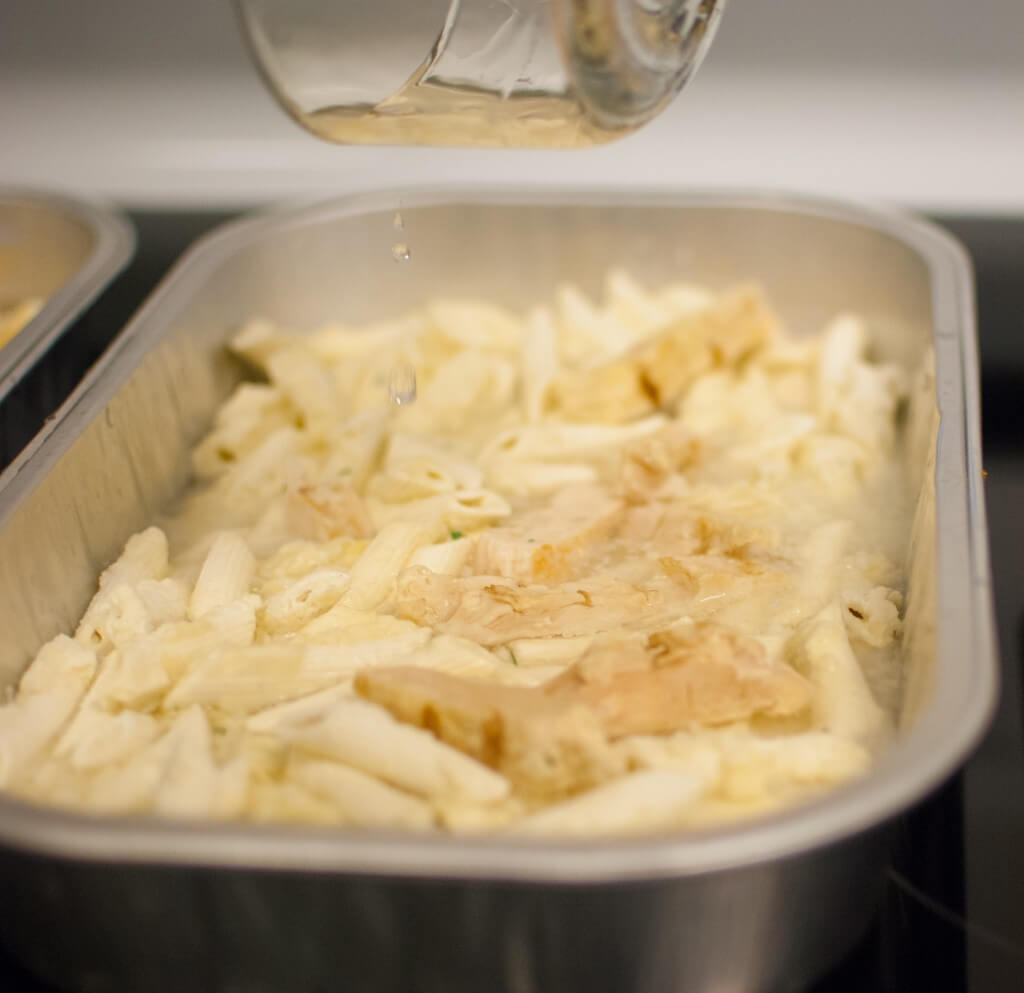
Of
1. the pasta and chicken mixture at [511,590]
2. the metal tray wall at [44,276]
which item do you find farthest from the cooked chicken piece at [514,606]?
the metal tray wall at [44,276]

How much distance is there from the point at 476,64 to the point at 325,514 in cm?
43

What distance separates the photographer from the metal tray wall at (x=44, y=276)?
1215 mm

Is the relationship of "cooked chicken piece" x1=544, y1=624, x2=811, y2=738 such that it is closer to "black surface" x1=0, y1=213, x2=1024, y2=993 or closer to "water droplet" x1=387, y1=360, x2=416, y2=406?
"black surface" x1=0, y1=213, x2=1024, y2=993

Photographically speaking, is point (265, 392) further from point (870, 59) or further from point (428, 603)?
point (870, 59)

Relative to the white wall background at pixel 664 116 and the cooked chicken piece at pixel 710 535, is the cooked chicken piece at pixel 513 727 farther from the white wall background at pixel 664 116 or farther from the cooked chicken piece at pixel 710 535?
the white wall background at pixel 664 116

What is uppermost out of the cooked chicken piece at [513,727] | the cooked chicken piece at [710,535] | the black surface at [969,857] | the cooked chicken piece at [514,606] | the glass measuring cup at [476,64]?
the glass measuring cup at [476,64]

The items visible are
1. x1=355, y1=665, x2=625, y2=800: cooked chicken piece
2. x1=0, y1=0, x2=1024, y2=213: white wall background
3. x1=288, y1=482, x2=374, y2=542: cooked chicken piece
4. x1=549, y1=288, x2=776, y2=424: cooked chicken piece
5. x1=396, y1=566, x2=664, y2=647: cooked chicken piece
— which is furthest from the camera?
x1=0, y1=0, x2=1024, y2=213: white wall background

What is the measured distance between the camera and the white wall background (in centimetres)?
170

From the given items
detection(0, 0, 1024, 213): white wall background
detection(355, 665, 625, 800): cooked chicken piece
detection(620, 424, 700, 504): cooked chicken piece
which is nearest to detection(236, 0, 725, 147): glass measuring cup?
detection(620, 424, 700, 504): cooked chicken piece

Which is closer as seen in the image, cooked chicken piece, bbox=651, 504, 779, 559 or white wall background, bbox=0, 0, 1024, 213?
cooked chicken piece, bbox=651, 504, 779, 559

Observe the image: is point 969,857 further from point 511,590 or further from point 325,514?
point 325,514

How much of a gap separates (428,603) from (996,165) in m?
1.16

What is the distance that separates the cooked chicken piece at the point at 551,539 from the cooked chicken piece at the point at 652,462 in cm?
3

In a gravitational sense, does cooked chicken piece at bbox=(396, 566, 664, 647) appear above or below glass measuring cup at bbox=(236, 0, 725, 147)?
below
